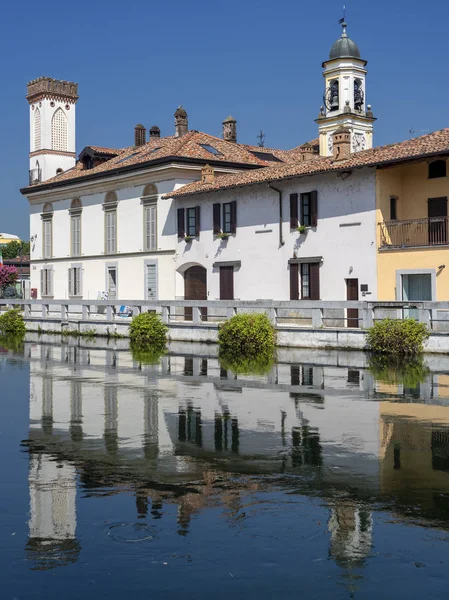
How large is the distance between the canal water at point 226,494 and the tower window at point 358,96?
45881 millimetres

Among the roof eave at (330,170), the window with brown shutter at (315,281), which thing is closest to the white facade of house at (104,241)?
the roof eave at (330,170)

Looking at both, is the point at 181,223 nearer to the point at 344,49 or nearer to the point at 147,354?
the point at 147,354

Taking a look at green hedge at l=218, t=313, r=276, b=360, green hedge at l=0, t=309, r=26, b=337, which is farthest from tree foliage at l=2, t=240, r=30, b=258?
green hedge at l=218, t=313, r=276, b=360

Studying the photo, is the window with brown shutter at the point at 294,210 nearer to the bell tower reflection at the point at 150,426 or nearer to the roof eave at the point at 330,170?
the roof eave at the point at 330,170

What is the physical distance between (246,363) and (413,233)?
11.4m

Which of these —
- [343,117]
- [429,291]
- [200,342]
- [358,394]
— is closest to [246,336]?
[200,342]

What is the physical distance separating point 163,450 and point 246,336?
1656cm

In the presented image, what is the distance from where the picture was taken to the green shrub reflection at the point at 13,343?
29.8 m

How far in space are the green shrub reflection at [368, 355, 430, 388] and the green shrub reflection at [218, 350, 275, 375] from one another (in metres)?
2.72

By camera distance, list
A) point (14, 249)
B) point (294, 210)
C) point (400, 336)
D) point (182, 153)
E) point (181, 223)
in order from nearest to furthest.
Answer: point (400, 336)
point (294, 210)
point (181, 223)
point (182, 153)
point (14, 249)

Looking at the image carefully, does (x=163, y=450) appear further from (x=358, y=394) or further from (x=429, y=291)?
(x=429, y=291)

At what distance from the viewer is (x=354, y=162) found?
3206cm

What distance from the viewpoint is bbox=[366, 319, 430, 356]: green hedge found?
23562mm

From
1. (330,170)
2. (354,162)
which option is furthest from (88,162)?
(354,162)
